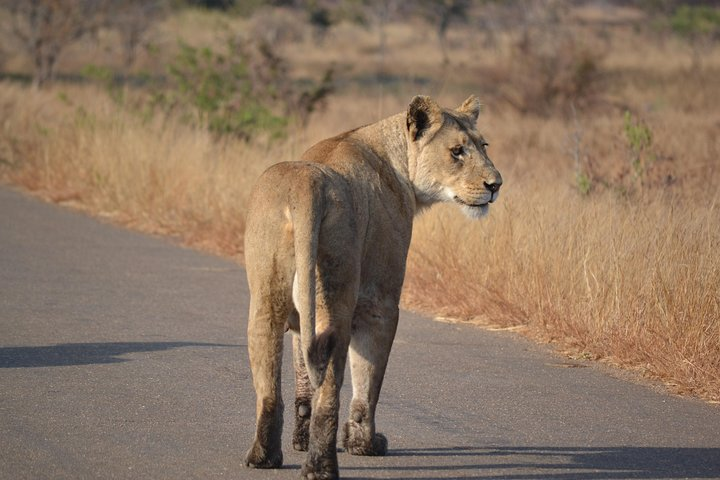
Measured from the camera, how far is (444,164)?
20.4 feet

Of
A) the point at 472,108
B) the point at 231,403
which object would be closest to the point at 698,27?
the point at 472,108

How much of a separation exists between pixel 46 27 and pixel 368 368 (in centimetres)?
2450

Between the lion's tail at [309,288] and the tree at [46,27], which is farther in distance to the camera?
the tree at [46,27]

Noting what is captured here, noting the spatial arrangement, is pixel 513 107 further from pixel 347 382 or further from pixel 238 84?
pixel 347 382

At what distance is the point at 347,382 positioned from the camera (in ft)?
24.5

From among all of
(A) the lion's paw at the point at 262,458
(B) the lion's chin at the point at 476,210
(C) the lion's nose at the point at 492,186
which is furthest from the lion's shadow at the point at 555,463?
(C) the lion's nose at the point at 492,186

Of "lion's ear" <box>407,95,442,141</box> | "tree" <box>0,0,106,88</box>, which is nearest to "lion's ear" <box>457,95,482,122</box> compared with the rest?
"lion's ear" <box>407,95,442,141</box>

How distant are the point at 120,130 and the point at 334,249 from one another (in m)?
11.2

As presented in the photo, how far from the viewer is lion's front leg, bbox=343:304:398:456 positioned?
5609 mm

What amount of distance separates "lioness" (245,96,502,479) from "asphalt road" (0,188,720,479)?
1.05 ft

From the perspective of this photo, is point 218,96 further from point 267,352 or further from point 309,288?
point 309,288

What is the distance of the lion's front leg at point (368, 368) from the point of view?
18.4 feet

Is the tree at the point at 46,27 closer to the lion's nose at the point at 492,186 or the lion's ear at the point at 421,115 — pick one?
the lion's ear at the point at 421,115

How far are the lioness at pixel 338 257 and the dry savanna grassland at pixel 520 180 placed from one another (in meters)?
2.38
